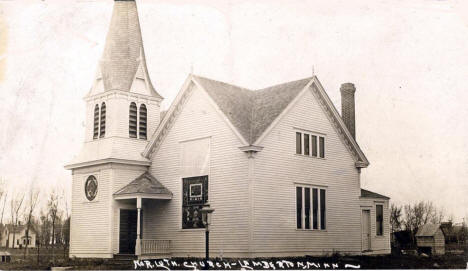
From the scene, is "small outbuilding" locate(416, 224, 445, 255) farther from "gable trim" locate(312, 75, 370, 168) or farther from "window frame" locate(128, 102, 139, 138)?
"window frame" locate(128, 102, 139, 138)

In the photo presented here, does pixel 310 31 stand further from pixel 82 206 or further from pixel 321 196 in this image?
pixel 82 206

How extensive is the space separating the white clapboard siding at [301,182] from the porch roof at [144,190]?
5.22 metres

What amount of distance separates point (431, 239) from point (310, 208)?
14559mm

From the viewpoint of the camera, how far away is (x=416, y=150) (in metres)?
29.0

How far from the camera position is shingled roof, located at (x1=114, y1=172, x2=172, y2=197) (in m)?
28.4

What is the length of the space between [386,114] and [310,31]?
239 inches

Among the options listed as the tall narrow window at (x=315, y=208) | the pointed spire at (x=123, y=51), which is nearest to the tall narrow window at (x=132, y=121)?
the pointed spire at (x=123, y=51)

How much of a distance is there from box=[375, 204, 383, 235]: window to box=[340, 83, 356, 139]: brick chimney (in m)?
4.63

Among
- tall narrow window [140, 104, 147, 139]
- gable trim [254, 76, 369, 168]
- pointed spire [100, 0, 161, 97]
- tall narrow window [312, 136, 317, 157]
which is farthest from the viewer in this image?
tall narrow window [140, 104, 147, 139]

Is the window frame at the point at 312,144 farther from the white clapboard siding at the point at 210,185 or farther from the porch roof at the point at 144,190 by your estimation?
the porch roof at the point at 144,190

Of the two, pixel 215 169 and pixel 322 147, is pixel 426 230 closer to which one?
pixel 322 147

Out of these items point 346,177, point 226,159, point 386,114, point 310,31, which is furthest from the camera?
point 346,177

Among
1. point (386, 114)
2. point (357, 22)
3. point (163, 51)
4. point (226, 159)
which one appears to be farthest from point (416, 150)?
point (163, 51)

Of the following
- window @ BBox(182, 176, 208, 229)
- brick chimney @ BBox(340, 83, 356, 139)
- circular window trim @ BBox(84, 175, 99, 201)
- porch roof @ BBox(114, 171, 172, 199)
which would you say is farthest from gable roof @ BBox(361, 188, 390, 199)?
circular window trim @ BBox(84, 175, 99, 201)
